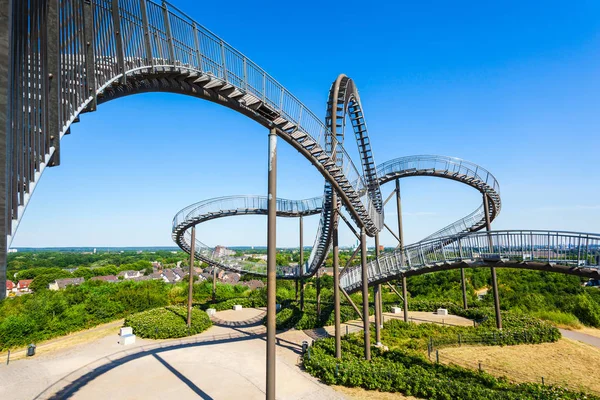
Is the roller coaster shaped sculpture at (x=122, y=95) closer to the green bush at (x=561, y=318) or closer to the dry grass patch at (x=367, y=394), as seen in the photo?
the dry grass patch at (x=367, y=394)

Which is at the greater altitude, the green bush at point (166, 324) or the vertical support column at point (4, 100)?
the vertical support column at point (4, 100)

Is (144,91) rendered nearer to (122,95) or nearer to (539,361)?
(122,95)

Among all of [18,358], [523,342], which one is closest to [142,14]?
[18,358]

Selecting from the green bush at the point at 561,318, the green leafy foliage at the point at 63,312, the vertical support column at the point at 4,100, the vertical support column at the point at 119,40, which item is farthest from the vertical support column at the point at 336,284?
the green bush at the point at 561,318

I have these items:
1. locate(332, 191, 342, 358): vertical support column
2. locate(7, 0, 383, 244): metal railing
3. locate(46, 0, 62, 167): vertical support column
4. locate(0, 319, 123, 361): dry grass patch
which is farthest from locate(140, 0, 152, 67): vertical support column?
locate(0, 319, 123, 361): dry grass patch

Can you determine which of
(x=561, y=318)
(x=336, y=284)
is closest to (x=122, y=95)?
(x=336, y=284)
